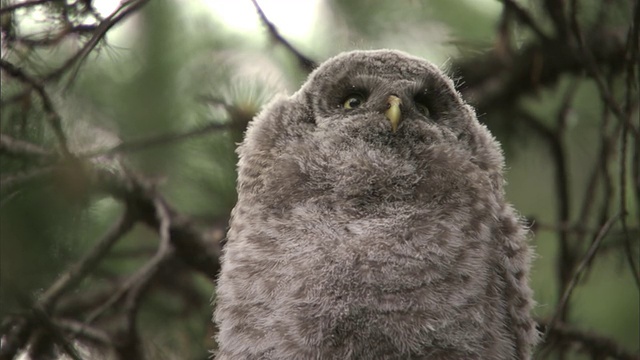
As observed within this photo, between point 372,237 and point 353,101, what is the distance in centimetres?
68

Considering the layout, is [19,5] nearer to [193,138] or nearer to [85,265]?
[85,265]

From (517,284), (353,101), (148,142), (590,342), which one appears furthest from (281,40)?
(590,342)

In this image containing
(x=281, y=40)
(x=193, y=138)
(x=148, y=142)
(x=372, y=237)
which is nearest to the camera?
(x=372, y=237)

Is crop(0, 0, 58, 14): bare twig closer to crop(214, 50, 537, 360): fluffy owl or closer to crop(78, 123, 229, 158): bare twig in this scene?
crop(78, 123, 229, 158): bare twig

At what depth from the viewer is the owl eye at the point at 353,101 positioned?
306 cm

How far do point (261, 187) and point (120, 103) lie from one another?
54.1 inches

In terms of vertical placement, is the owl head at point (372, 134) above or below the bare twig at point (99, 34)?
below

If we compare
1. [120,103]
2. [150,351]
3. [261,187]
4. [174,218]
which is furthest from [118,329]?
[120,103]

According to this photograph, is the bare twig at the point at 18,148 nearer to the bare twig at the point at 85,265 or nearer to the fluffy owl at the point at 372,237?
the bare twig at the point at 85,265

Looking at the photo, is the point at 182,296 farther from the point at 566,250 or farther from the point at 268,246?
the point at 566,250

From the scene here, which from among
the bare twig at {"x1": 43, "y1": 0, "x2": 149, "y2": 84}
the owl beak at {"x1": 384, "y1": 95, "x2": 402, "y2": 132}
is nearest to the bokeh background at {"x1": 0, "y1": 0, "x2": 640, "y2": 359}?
the bare twig at {"x1": 43, "y1": 0, "x2": 149, "y2": 84}

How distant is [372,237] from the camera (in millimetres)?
2547

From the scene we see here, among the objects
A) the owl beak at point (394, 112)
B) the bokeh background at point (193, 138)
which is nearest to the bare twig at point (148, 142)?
the bokeh background at point (193, 138)

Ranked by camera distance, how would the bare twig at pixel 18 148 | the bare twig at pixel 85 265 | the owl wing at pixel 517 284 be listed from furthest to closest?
1. the owl wing at pixel 517 284
2. the bare twig at pixel 85 265
3. the bare twig at pixel 18 148
